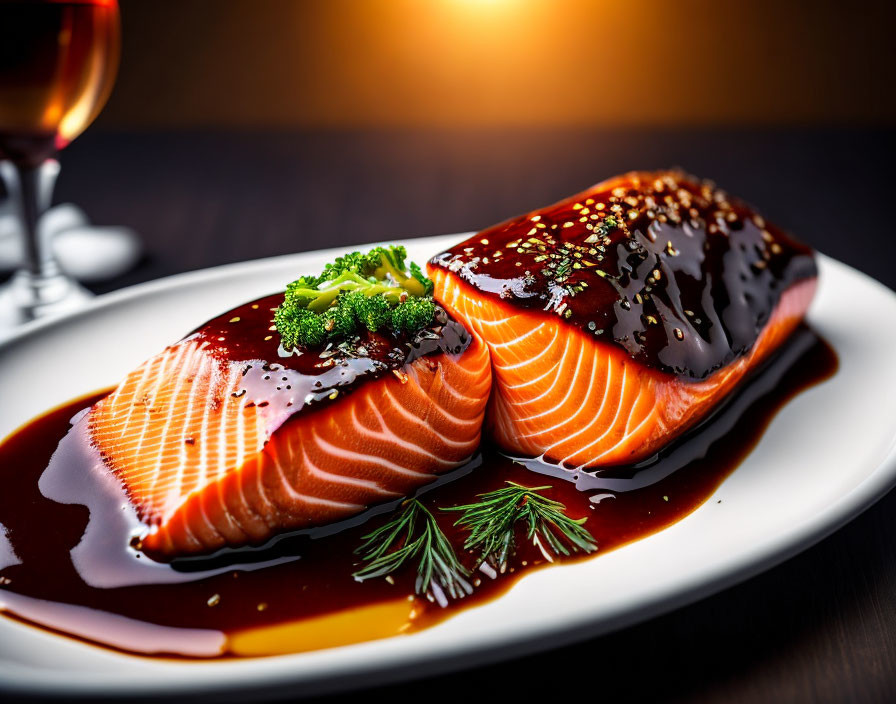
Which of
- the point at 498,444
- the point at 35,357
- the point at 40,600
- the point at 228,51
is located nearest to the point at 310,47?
the point at 228,51

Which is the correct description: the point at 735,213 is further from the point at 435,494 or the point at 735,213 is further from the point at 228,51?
the point at 228,51

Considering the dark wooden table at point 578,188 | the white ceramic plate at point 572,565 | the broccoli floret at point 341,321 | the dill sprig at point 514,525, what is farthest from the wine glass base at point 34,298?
the dill sprig at point 514,525

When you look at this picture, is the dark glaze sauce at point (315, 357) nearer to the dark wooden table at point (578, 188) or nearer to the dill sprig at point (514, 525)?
the dill sprig at point (514, 525)

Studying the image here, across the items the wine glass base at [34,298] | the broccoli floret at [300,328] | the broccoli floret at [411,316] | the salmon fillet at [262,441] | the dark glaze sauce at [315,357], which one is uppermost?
the broccoli floret at [411,316]

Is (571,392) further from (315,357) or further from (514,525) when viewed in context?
(315,357)

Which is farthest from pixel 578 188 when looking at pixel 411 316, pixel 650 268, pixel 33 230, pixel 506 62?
pixel 411 316

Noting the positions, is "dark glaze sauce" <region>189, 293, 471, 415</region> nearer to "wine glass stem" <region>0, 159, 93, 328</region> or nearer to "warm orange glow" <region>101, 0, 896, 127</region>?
"wine glass stem" <region>0, 159, 93, 328</region>
